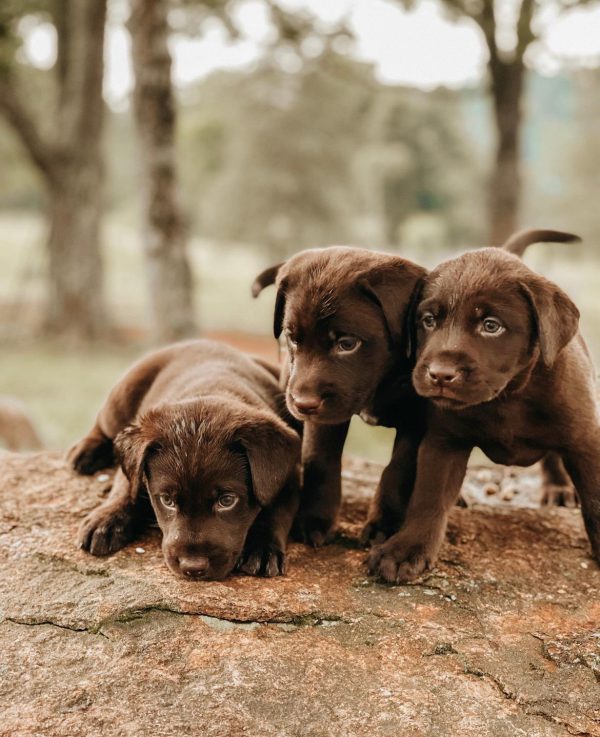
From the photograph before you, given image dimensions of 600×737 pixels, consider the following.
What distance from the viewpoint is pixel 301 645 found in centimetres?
336

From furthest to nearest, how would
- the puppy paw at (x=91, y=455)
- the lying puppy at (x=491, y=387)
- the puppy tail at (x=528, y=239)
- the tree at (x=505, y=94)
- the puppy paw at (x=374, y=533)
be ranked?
the tree at (x=505, y=94) → the puppy paw at (x=91, y=455) → the puppy tail at (x=528, y=239) → the puppy paw at (x=374, y=533) → the lying puppy at (x=491, y=387)

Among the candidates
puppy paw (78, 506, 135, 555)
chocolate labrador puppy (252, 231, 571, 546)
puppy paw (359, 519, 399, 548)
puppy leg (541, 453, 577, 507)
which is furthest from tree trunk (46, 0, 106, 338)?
puppy paw (359, 519, 399, 548)

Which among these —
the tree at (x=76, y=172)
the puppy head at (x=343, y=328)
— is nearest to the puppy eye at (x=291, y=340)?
the puppy head at (x=343, y=328)

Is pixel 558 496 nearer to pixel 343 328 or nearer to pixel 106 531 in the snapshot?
pixel 343 328

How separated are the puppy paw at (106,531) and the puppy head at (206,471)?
239 millimetres

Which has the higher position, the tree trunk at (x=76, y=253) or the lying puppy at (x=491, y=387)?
the lying puppy at (x=491, y=387)

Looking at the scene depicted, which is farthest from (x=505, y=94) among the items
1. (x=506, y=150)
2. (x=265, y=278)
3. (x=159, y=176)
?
(x=265, y=278)

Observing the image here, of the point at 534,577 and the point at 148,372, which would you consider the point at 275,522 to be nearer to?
the point at 534,577

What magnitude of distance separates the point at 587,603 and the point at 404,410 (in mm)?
1247

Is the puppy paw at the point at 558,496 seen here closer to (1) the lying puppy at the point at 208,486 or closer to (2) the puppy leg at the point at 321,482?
(2) the puppy leg at the point at 321,482

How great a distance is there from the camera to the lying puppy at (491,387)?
11.8ft

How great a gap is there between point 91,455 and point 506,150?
10.9m

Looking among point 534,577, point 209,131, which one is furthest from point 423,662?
point 209,131

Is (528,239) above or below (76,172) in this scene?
above
